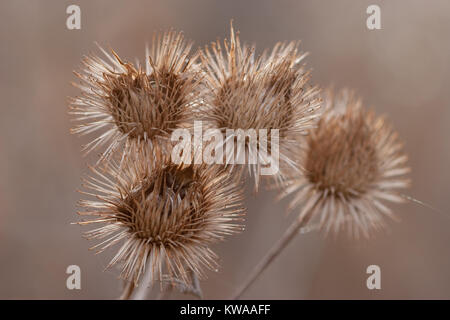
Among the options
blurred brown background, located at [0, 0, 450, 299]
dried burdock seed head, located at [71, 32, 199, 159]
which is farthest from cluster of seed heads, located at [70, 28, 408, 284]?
blurred brown background, located at [0, 0, 450, 299]

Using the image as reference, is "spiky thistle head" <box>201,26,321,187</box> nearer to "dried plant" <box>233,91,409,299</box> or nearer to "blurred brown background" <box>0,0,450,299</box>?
"dried plant" <box>233,91,409,299</box>

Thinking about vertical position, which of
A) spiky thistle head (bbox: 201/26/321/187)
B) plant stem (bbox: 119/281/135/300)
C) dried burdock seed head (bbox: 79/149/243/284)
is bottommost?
plant stem (bbox: 119/281/135/300)

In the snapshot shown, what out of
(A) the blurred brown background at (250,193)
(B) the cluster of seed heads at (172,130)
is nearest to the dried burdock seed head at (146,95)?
(B) the cluster of seed heads at (172,130)

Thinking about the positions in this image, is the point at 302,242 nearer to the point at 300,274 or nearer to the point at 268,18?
the point at 300,274

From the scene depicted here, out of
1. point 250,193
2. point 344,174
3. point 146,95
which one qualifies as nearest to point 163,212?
point 146,95

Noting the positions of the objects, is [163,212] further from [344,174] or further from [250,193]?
[250,193]

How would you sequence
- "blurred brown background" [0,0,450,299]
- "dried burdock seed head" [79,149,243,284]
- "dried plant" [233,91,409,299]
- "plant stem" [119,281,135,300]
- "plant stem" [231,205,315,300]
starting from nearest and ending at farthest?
1. "dried burdock seed head" [79,149,243,284]
2. "plant stem" [119,281,135,300]
3. "plant stem" [231,205,315,300]
4. "dried plant" [233,91,409,299]
5. "blurred brown background" [0,0,450,299]
